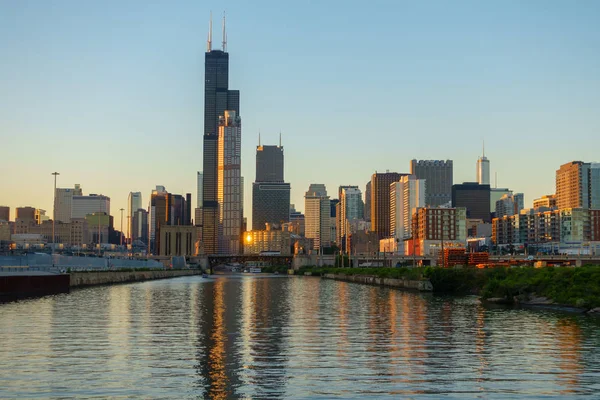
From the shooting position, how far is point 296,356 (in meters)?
34.6

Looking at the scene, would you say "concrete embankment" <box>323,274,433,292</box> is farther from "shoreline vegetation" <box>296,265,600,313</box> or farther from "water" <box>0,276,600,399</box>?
"water" <box>0,276,600,399</box>

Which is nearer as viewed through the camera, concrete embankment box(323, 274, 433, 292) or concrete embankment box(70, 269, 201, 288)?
concrete embankment box(323, 274, 433, 292)

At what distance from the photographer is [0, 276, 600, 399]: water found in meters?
26.5

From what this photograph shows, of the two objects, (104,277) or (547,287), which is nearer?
(547,287)

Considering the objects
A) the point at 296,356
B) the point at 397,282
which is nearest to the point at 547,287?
the point at 296,356

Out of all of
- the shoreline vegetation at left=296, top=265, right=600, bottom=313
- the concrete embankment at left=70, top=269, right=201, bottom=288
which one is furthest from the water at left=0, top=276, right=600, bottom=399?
the concrete embankment at left=70, top=269, right=201, bottom=288

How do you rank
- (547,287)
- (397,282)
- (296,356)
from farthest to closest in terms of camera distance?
1. (397,282)
2. (547,287)
3. (296,356)

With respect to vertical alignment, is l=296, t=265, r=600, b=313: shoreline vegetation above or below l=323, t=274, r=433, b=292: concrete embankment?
above

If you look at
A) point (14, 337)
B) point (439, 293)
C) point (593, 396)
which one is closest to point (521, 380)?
point (593, 396)

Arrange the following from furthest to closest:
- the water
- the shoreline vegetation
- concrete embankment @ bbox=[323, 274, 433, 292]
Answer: concrete embankment @ bbox=[323, 274, 433, 292] < the shoreline vegetation < the water

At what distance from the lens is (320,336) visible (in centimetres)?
4356

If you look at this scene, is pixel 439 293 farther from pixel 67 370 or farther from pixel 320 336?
pixel 67 370

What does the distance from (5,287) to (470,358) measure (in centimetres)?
6556

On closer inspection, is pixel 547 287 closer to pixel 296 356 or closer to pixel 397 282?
pixel 296 356
